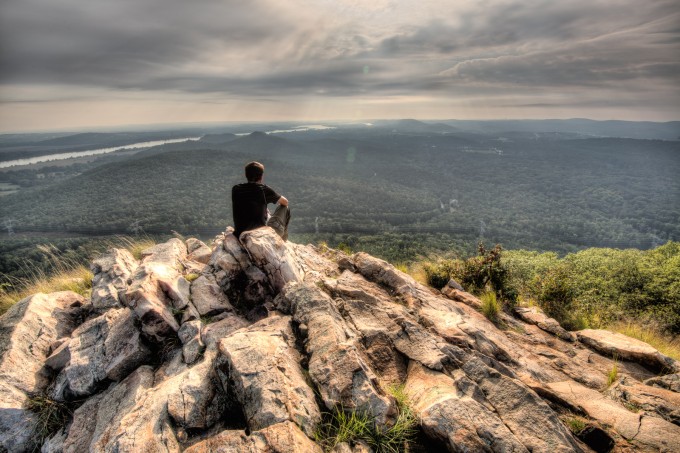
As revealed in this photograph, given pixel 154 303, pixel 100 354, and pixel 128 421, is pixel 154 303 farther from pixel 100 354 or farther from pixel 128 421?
pixel 128 421

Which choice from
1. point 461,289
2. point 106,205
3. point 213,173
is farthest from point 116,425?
point 213,173

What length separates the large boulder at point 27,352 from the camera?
16.1 ft

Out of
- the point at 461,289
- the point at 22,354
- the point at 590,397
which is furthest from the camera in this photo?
the point at 461,289

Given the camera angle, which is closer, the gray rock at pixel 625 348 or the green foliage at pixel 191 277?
the gray rock at pixel 625 348

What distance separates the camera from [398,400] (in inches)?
185

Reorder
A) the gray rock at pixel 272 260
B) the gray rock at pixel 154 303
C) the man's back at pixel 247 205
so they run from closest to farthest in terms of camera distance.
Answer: the gray rock at pixel 154 303, the gray rock at pixel 272 260, the man's back at pixel 247 205

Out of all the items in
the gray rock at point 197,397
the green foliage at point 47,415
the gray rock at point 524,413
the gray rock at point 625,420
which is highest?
the gray rock at point 197,397

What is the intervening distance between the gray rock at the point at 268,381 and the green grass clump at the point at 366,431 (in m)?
0.23

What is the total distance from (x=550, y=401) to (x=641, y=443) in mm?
1165

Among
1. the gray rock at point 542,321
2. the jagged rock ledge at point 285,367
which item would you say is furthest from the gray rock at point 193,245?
the gray rock at point 542,321

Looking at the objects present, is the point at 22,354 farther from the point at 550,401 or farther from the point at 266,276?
the point at 550,401

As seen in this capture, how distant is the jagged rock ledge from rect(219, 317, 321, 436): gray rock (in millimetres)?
24

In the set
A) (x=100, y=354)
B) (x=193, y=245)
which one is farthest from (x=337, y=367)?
(x=193, y=245)

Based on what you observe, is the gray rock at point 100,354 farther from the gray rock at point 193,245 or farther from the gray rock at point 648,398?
the gray rock at point 648,398
